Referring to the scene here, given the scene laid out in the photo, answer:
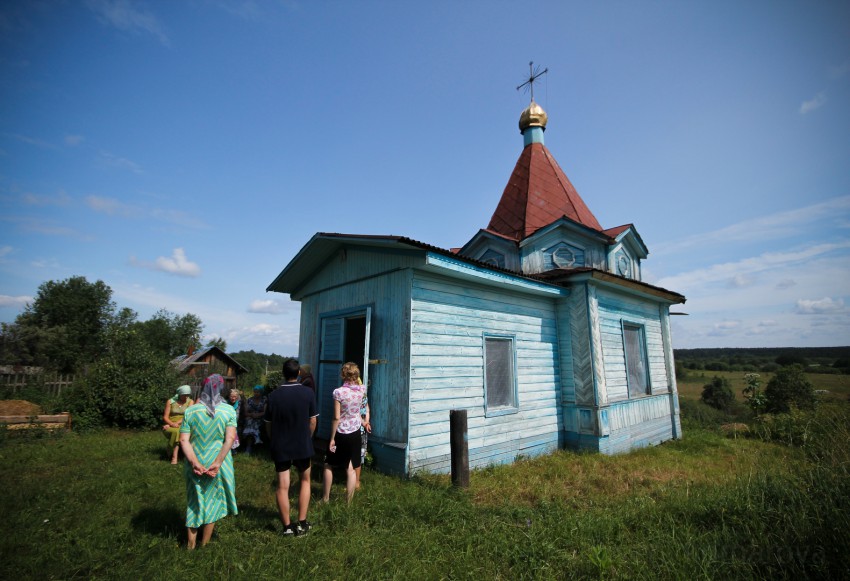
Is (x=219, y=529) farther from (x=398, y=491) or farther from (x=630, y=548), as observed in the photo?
(x=630, y=548)

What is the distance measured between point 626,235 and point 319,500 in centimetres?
1081

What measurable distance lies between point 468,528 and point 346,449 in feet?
5.62

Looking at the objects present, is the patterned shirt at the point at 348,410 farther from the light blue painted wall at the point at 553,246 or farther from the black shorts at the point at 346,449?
the light blue painted wall at the point at 553,246

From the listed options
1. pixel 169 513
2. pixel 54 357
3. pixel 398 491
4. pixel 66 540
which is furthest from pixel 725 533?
pixel 54 357

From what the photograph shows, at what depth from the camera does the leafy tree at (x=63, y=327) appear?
29.0 m

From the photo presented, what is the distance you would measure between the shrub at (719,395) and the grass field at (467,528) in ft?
182

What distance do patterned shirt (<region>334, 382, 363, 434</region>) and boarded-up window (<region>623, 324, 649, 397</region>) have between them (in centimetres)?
784

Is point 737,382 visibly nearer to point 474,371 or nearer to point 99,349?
point 474,371

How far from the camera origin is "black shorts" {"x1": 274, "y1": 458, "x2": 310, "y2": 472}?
12.8 feet

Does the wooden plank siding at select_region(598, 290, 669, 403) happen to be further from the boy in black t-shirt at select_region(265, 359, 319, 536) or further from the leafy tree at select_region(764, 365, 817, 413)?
the leafy tree at select_region(764, 365, 817, 413)

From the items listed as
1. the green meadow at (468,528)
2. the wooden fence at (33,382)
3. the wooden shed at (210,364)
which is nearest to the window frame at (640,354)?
the green meadow at (468,528)

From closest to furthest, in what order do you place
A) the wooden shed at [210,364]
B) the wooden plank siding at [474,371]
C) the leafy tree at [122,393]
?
1. the wooden plank siding at [474,371]
2. the leafy tree at [122,393]
3. the wooden shed at [210,364]

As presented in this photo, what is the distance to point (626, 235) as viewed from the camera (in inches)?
442

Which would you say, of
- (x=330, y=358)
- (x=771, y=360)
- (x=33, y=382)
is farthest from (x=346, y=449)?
(x=771, y=360)
